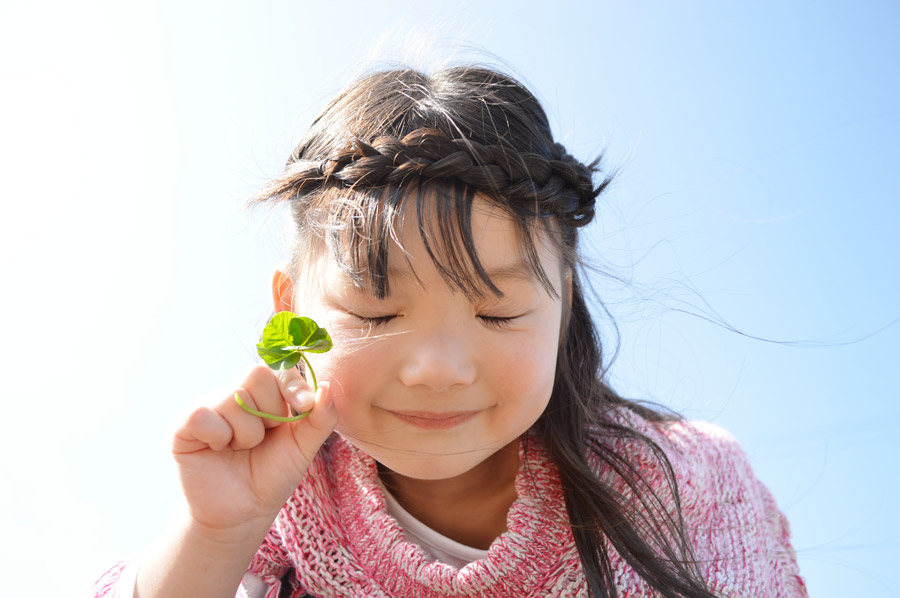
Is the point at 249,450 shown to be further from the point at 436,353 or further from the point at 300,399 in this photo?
the point at 436,353

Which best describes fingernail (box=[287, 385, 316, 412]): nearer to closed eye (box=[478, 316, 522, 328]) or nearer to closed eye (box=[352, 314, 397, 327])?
closed eye (box=[352, 314, 397, 327])

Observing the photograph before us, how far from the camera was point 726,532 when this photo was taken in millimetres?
1936

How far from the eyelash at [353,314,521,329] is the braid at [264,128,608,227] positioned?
0.21 m

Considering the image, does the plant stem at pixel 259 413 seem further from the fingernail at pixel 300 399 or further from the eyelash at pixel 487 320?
the eyelash at pixel 487 320

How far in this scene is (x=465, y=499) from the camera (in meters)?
1.95

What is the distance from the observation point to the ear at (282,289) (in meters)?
1.78

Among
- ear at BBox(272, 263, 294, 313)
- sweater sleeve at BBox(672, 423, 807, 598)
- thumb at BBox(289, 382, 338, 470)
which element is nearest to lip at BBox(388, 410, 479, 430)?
thumb at BBox(289, 382, 338, 470)

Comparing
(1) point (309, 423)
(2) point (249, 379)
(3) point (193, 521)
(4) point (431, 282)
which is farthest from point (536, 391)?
(3) point (193, 521)

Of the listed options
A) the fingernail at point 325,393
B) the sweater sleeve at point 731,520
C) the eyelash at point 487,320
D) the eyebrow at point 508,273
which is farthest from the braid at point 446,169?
the sweater sleeve at point 731,520

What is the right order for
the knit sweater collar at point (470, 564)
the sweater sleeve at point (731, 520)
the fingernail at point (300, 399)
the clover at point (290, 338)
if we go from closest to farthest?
the clover at point (290, 338) < the fingernail at point (300, 399) < the knit sweater collar at point (470, 564) < the sweater sleeve at point (731, 520)

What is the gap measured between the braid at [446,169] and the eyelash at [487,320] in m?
0.21

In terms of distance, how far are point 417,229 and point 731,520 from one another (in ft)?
3.53

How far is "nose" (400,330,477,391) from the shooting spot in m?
1.44

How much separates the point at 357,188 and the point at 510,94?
0.42 meters
